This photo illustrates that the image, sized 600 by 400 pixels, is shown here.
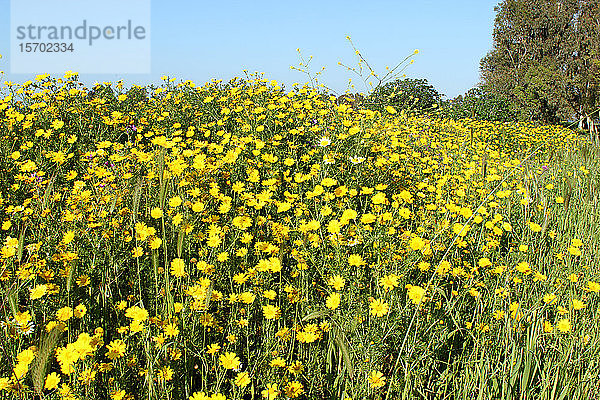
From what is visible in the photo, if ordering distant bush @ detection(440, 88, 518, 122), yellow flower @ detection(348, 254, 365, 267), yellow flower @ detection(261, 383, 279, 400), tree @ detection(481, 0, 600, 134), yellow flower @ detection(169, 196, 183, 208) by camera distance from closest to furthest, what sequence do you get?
yellow flower @ detection(261, 383, 279, 400) < yellow flower @ detection(348, 254, 365, 267) < yellow flower @ detection(169, 196, 183, 208) < distant bush @ detection(440, 88, 518, 122) < tree @ detection(481, 0, 600, 134)

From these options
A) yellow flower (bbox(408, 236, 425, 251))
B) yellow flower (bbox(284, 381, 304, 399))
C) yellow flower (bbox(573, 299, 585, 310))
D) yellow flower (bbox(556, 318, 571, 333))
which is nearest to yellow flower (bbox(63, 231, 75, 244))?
yellow flower (bbox(284, 381, 304, 399))

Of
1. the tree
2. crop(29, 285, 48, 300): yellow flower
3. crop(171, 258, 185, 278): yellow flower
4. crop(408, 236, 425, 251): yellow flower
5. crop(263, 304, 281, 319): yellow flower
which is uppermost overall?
the tree

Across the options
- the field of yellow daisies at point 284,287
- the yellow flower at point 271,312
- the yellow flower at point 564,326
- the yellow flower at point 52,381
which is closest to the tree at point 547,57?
the field of yellow daisies at point 284,287

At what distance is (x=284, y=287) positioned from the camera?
2170mm

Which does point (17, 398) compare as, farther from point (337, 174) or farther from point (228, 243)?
point (337, 174)

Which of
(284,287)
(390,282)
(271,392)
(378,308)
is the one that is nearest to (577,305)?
(390,282)

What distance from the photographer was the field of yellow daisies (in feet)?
5.41

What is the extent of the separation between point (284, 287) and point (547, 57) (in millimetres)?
22301

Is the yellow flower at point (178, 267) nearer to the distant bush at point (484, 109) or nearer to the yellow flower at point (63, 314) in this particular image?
the yellow flower at point (63, 314)

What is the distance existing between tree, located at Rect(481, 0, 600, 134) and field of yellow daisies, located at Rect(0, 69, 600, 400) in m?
18.3

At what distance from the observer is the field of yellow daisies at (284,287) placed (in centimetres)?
165

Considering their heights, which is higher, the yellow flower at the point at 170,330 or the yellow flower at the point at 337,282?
the yellow flower at the point at 337,282

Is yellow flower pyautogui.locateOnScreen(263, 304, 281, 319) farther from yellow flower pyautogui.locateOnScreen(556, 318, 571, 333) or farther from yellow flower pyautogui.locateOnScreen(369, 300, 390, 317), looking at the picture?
yellow flower pyautogui.locateOnScreen(556, 318, 571, 333)

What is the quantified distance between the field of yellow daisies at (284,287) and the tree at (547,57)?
18.3m
